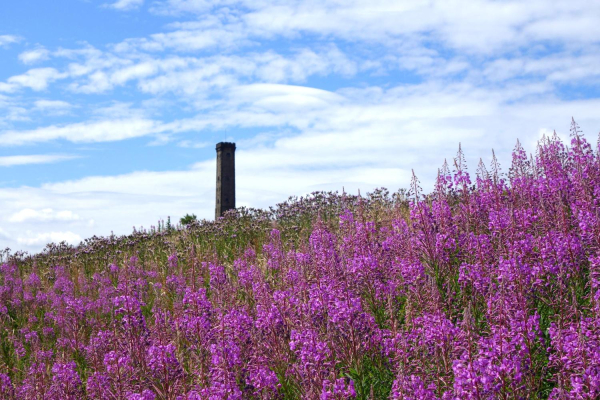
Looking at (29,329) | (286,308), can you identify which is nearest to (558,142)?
(286,308)

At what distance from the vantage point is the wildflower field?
12.7ft

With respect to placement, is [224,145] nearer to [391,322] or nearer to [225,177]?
[225,177]

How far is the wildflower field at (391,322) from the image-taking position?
3.87m

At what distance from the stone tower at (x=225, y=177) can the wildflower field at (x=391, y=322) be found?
1682cm

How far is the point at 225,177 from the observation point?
27156 mm

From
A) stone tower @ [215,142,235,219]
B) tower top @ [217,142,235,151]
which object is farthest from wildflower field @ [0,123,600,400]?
tower top @ [217,142,235,151]

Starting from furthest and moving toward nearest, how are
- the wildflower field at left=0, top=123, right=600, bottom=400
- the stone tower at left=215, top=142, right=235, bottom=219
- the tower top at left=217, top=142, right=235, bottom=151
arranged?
the tower top at left=217, top=142, right=235, bottom=151 → the stone tower at left=215, top=142, right=235, bottom=219 → the wildflower field at left=0, top=123, right=600, bottom=400

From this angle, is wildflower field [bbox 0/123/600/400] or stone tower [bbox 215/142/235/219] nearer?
wildflower field [bbox 0/123/600/400]

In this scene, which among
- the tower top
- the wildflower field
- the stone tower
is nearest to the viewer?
the wildflower field

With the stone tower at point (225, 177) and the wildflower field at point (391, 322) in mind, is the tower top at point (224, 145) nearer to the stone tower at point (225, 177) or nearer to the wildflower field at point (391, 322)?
the stone tower at point (225, 177)

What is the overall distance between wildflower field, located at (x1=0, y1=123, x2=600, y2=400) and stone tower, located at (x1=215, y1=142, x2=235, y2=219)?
55.2 ft

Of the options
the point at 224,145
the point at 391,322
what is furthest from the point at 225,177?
the point at 391,322

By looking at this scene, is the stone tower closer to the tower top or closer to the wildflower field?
the tower top

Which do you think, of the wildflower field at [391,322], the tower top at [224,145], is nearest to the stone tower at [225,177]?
the tower top at [224,145]
